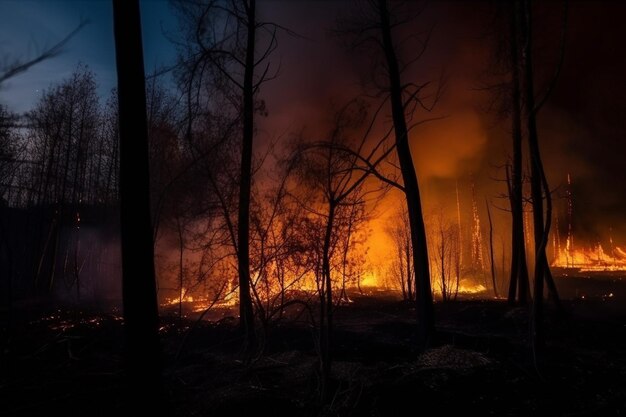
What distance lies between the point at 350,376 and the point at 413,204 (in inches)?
205

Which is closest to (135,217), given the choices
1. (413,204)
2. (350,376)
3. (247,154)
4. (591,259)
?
(350,376)

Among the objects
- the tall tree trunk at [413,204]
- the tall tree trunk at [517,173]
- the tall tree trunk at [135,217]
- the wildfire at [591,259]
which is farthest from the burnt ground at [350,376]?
the wildfire at [591,259]

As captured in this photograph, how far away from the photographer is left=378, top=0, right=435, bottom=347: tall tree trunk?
10523 mm

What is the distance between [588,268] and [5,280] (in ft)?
164

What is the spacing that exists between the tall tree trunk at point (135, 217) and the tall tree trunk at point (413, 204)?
650 centimetres

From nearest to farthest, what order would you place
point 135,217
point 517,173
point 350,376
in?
point 135,217 → point 350,376 → point 517,173

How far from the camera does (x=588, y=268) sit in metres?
39.0

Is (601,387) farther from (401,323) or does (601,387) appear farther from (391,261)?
(391,261)

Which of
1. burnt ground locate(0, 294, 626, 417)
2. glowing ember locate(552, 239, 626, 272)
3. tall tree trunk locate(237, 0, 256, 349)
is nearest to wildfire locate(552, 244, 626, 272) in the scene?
glowing ember locate(552, 239, 626, 272)

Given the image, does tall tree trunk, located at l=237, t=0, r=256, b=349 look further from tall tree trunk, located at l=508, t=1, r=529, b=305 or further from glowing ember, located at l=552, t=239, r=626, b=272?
glowing ember, located at l=552, t=239, r=626, b=272

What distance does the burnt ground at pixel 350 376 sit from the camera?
6.68 metres

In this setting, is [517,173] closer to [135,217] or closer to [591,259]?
[135,217]

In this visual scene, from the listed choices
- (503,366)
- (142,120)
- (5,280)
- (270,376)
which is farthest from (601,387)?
(5,280)

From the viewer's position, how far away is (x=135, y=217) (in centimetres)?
494
